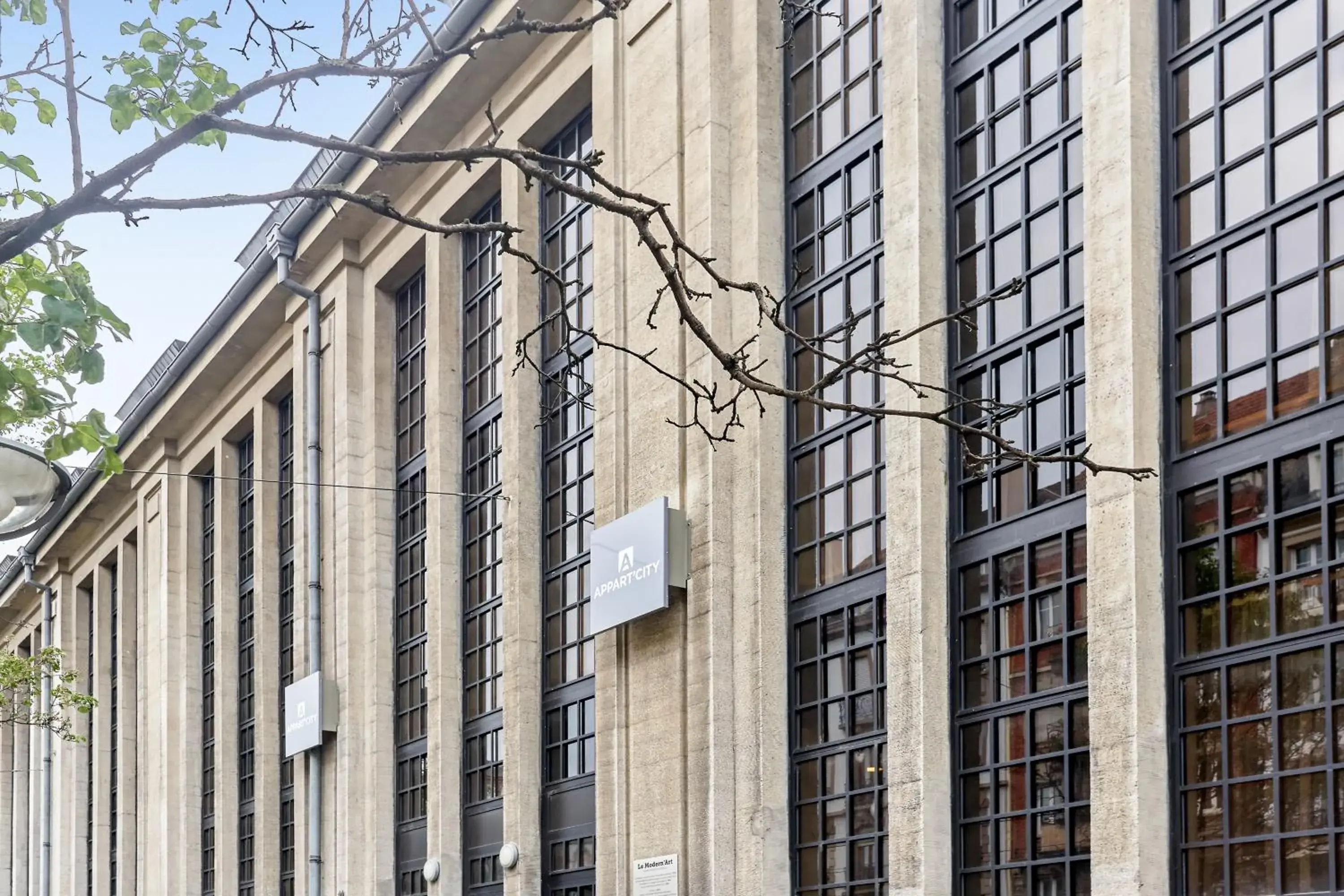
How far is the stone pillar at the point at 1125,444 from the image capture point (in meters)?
13.8

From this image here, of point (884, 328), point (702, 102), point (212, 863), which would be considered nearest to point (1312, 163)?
point (884, 328)

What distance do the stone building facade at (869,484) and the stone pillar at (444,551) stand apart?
0.06m

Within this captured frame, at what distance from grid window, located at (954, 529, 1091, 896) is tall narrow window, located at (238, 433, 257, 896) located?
784 inches

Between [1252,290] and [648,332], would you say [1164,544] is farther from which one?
[648,332]

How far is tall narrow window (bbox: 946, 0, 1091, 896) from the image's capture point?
1507 centimetres

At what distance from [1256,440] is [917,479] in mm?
3526

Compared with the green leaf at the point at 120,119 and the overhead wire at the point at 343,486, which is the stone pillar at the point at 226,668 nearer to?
the overhead wire at the point at 343,486

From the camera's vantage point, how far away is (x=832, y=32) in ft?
63.0

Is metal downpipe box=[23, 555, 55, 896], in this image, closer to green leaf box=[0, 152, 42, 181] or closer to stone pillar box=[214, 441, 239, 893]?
stone pillar box=[214, 441, 239, 893]

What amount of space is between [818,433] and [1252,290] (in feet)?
18.6

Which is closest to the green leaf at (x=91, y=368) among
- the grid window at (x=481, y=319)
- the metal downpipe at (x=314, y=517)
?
the grid window at (x=481, y=319)

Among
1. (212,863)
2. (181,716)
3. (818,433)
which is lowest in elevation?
(212,863)

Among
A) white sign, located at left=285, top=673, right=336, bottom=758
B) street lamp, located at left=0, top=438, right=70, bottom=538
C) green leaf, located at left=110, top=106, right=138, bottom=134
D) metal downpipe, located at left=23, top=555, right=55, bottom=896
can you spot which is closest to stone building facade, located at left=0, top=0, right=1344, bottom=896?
white sign, located at left=285, top=673, right=336, bottom=758

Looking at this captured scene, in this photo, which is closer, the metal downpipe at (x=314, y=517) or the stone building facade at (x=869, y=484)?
the stone building facade at (x=869, y=484)
